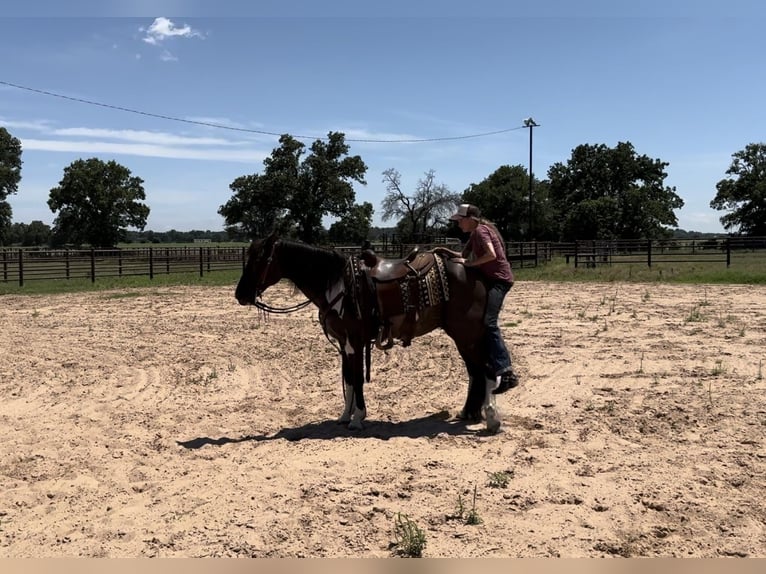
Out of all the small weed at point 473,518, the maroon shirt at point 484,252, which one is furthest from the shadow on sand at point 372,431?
the small weed at point 473,518

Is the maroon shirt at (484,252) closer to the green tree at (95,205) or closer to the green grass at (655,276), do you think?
the green grass at (655,276)

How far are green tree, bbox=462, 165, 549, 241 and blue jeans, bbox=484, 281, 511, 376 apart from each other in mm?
57118

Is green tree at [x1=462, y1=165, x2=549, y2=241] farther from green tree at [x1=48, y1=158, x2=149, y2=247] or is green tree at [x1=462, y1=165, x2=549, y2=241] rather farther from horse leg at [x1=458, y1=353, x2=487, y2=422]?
horse leg at [x1=458, y1=353, x2=487, y2=422]

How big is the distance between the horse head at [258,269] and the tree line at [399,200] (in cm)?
4065

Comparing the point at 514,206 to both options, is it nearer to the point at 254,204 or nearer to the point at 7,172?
the point at 254,204

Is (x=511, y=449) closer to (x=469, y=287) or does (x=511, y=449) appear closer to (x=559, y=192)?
(x=469, y=287)

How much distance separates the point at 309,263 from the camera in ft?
16.4

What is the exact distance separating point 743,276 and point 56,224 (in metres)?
58.2

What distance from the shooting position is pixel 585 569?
2.33m

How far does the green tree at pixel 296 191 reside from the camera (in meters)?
51.9

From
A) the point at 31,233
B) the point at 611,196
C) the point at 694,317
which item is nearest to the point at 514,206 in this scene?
the point at 611,196

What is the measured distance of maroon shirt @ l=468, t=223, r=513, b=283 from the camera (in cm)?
481

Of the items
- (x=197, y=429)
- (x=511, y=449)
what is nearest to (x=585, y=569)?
(x=511, y=449)

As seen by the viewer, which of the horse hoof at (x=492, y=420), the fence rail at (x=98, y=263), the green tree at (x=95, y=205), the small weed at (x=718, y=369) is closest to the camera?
the horse hoof at (x=492, y=420)
